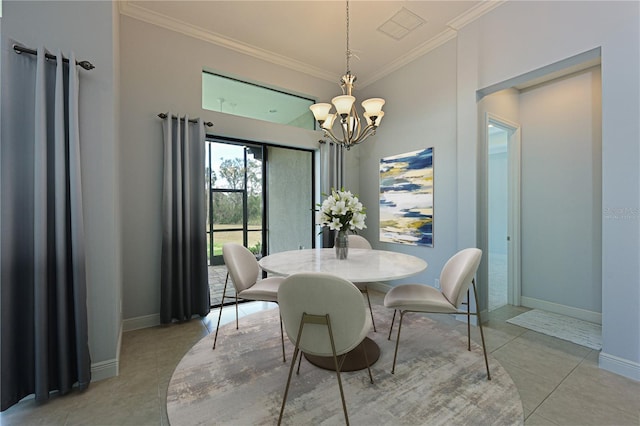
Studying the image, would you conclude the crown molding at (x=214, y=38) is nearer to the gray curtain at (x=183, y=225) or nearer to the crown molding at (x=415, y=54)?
the crown molding at (x=415, y=54)

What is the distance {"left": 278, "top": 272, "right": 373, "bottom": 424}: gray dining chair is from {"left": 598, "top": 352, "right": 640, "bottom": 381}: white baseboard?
6.74 feet

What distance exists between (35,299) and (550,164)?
194 inches

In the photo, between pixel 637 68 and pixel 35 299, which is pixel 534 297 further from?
pixel 35 299

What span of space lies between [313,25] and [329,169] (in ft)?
5.79

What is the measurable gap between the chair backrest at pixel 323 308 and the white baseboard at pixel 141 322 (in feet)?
7.12

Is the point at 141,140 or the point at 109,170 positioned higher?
the point at 141,140

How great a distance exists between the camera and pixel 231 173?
354 centimetres

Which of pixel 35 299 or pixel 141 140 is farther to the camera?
A: pixel 141 140

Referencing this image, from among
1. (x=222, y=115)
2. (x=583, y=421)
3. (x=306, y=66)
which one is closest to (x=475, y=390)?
(x=583, y=421)

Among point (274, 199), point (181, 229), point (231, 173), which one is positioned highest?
point (231, 173)

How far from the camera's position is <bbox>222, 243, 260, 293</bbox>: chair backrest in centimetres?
228

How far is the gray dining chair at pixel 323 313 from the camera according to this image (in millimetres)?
1354

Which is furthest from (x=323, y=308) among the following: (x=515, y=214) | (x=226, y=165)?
(x=515, y=214)

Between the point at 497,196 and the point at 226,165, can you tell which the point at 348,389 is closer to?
the point at 226,165
